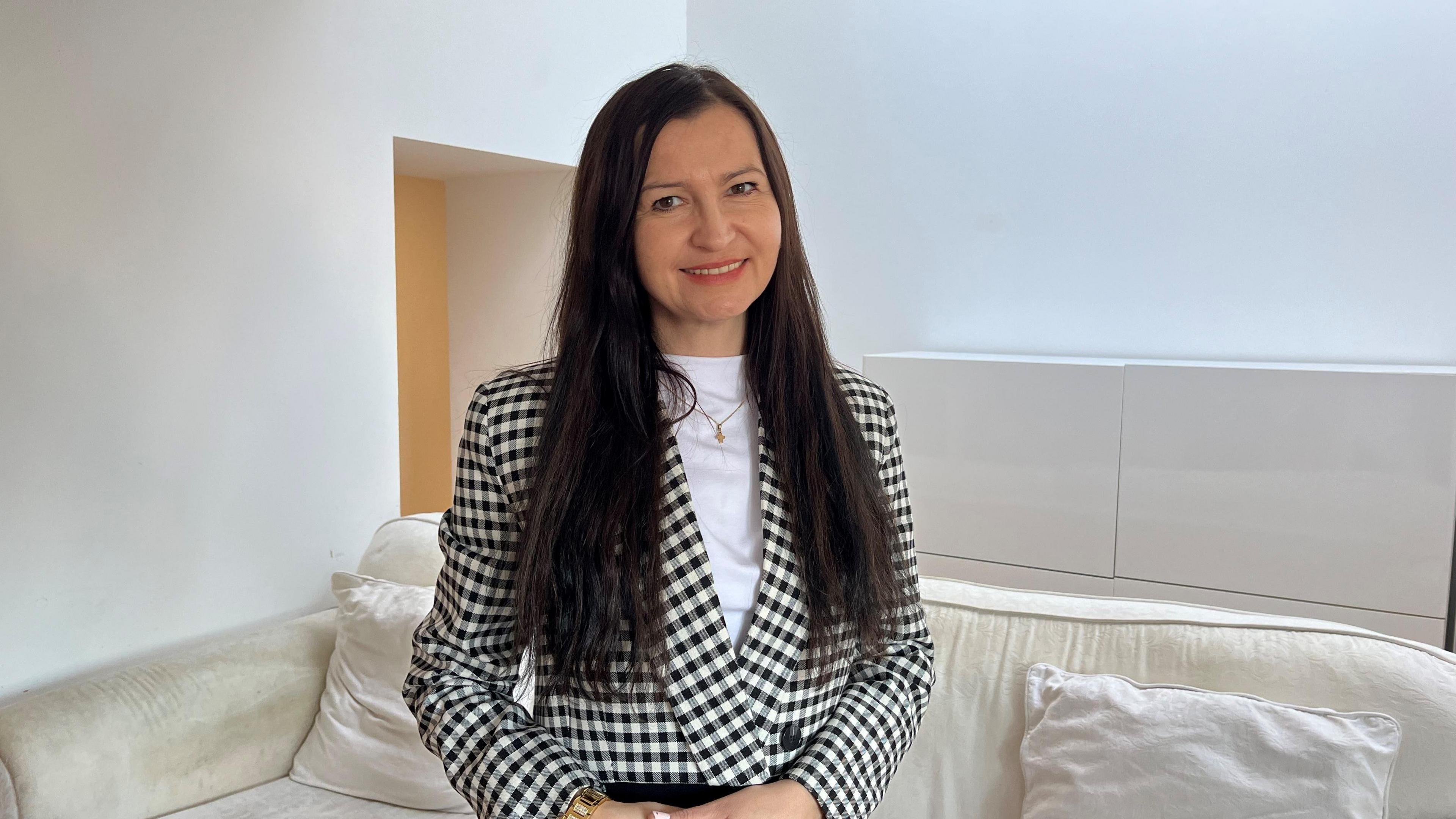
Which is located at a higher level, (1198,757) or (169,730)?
(1198,757)

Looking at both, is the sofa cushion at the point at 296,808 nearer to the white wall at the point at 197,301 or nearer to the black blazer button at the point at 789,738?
the white wall at the point at 197,301

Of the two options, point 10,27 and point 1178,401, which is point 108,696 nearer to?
point 10,27

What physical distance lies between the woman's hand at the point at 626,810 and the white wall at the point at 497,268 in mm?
3042

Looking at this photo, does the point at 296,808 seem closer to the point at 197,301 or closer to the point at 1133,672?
the point at 197,301

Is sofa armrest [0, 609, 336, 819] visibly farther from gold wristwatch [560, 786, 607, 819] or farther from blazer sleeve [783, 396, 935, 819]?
blazer sleeve [783, 396, 935, 819]

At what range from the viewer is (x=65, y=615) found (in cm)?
249

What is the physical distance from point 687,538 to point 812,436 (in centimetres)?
19

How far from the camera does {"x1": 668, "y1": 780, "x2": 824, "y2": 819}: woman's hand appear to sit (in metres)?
0.98

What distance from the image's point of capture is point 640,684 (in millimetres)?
1059

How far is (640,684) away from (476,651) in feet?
0.59

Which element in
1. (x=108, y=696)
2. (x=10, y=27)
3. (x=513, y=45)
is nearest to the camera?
(x=108, y=696)

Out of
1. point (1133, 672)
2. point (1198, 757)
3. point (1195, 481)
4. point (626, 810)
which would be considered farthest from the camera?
point (1195, 481)

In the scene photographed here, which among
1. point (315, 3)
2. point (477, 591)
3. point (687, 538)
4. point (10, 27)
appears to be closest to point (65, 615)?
point (10, 27)

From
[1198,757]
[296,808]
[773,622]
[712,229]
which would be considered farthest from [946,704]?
[296,808]
